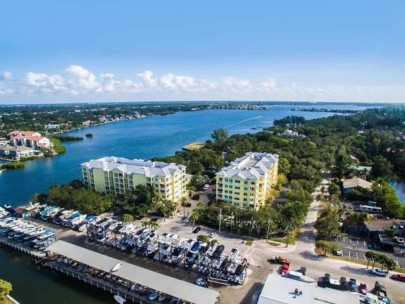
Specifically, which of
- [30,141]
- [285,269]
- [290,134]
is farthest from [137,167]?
[290,134]

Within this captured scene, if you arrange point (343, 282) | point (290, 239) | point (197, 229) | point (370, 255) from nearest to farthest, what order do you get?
point (343, 282), point (370, 255), point (290, 239), point (197, 229)

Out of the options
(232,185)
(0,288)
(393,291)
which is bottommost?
(393,291)

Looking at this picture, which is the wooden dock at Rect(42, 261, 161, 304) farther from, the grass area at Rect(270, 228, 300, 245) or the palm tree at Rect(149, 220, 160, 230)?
the grass area at Rect(270, 228, 300, 245)

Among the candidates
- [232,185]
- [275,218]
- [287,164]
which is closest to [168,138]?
[287,164]

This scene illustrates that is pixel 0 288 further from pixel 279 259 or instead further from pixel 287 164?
pixel 287 164

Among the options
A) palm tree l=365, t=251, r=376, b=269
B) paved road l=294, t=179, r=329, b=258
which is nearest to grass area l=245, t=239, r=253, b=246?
paved road l=294, t=179, r=329, b=258

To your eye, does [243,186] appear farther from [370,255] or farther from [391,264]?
[391,264]

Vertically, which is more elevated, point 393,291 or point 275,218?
point 275,218

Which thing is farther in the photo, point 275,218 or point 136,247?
point 275,218
